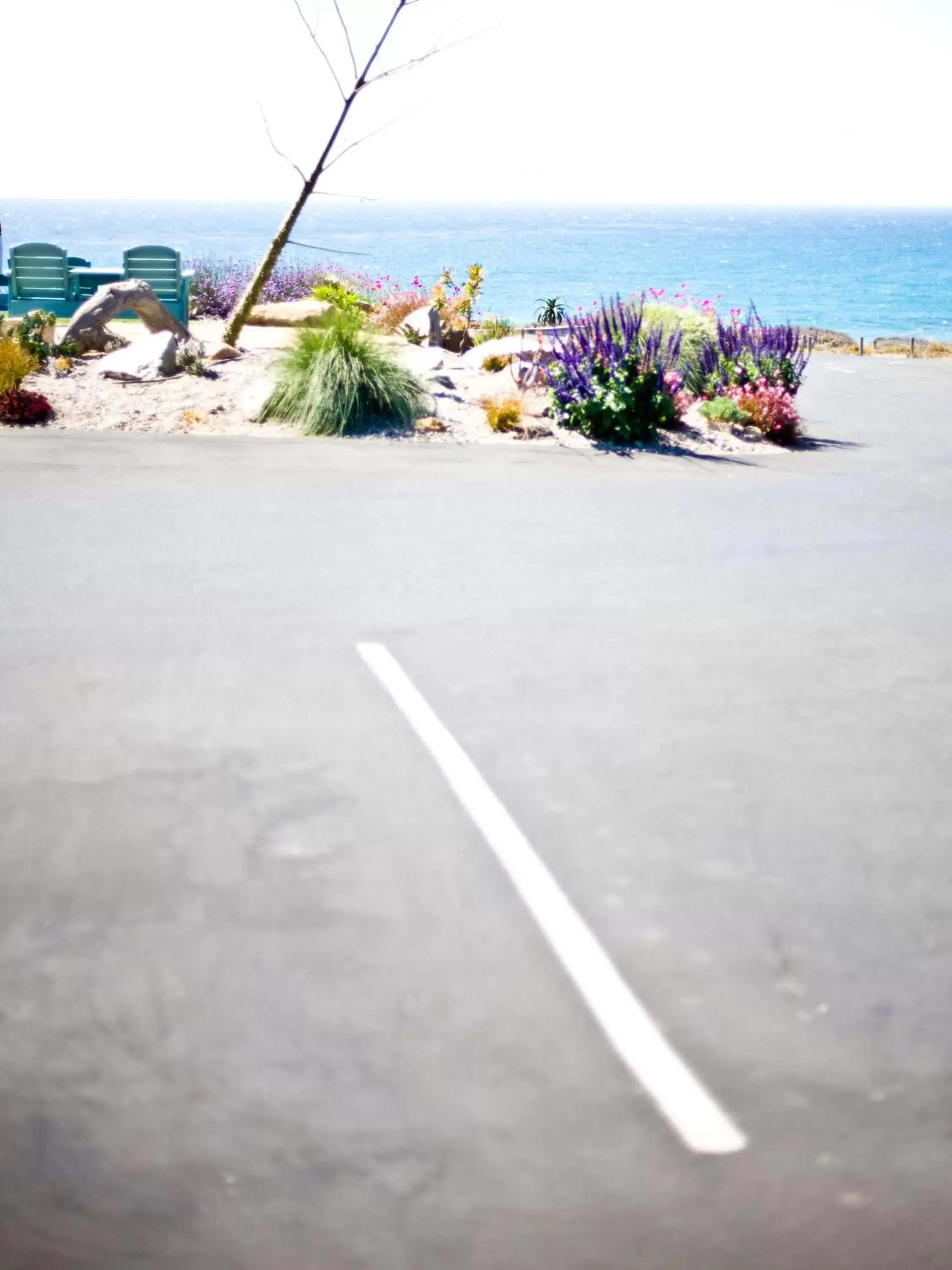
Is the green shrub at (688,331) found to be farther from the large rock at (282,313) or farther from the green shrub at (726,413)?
the large rock at (282,313)

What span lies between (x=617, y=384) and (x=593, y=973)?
1067cm

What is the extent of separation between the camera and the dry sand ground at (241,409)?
13742 millimetres

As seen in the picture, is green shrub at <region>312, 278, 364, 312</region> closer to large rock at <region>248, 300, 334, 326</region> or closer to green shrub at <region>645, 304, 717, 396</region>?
green shrub at <region>645, 304, 717, 396</region>

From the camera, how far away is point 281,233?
59.7 ft

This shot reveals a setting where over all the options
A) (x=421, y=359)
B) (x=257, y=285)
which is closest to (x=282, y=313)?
(x=257, y=285)

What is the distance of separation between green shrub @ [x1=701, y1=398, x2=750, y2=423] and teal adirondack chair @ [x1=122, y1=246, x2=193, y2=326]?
10464 millimetres

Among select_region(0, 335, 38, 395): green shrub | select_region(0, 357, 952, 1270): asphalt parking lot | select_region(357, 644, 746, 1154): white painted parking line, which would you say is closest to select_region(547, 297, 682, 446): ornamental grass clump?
select_region(0, 357, 952, 1270): asphalt parking lot

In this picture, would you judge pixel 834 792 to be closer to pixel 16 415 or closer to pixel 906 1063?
pixel 906 1063

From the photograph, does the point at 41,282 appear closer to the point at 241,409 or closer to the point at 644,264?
the point at 241,409

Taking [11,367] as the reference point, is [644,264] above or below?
above

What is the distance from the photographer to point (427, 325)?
70.2ft

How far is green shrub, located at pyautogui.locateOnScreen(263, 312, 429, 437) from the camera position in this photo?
44.8 ft

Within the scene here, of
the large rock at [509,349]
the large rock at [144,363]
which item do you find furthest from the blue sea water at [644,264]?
the large rock at [144,363]

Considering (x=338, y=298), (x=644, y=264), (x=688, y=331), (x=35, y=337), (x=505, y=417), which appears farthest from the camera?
(x=644, y=264)
